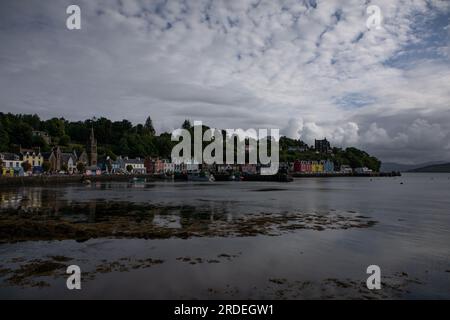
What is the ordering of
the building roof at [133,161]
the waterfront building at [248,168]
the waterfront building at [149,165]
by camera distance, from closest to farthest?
the building roof at [133,161], the waterfront building at [149,165], the waterfront building at [248,168]

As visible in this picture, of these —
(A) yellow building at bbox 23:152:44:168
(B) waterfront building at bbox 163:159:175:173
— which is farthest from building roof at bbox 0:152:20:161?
(B) waterfront building at bbox 163:159:175:173

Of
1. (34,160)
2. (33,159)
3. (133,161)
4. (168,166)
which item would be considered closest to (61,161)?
(34,160)

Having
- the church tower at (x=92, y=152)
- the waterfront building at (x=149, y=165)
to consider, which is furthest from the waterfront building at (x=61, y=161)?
the waterfront building at (x=149, y=165)

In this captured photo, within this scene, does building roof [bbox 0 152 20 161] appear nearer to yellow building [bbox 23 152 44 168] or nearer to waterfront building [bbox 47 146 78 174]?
yellow building [bbox 23 152 44 168]

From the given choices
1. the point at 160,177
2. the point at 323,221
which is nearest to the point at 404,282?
the point at 323,221

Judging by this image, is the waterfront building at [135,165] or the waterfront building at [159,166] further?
the waterfront building at [159,166]

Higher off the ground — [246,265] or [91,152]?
[91,152]

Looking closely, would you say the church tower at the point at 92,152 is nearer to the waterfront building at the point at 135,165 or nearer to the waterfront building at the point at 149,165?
the waterfront building at the point at 135,165

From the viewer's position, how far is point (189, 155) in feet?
609

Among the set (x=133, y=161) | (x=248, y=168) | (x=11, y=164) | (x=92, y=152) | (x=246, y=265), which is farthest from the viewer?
(x=248, y=168)

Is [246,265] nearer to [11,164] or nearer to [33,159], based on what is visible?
[11,164]

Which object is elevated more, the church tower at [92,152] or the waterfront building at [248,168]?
the church tower at [92,152]

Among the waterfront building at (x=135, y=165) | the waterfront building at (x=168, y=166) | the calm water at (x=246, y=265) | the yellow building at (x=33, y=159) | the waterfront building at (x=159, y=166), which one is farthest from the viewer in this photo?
the waterfront building at (x=168, y=166)
